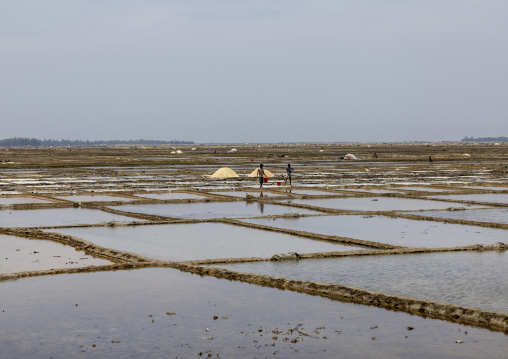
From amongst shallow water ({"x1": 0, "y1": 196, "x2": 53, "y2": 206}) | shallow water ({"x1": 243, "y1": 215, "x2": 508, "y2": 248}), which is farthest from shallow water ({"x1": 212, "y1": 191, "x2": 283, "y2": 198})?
shallow water ({"x1": 243, "y1": 215, "x2": 508, "y2": 248})

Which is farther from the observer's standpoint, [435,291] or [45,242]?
[45,242]

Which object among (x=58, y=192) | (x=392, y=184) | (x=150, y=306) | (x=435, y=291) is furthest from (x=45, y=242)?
(x=392, y=184)

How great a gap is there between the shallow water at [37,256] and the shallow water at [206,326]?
1706 millimetres

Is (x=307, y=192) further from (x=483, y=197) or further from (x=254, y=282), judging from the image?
(x=254, y=282)

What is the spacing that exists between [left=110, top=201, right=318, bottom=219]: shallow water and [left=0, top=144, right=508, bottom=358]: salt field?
11cm

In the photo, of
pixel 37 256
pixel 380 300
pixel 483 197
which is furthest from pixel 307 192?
pixel 380 300

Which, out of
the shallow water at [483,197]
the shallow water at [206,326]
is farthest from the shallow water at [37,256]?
the shallow water at [483,197]

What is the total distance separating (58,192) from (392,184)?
57.4ft

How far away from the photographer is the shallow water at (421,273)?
1144cm

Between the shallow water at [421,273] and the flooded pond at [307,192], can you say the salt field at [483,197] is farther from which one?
the shallow water at [421,273]

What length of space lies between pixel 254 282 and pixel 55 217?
41.1ft

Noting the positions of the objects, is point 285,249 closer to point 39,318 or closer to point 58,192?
point 39,318

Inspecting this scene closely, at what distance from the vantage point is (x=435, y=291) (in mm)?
11734

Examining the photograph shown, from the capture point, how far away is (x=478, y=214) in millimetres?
23875
